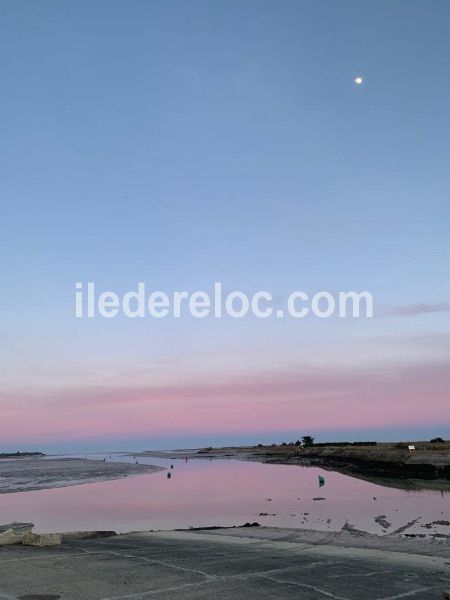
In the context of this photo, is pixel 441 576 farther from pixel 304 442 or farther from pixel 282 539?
pixel 304 442

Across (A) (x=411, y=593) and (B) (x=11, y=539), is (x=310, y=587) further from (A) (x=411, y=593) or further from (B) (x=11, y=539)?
(B) (x=11, y=539)

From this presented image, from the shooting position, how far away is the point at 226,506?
136 feet

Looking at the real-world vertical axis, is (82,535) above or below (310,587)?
below

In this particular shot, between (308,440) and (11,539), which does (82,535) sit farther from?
(308,440)

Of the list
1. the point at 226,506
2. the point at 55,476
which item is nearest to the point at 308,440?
the point at 55,476

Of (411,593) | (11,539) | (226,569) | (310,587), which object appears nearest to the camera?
(411,593)

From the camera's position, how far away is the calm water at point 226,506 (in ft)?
107

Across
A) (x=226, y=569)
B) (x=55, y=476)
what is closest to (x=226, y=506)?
(x=226, y=569)

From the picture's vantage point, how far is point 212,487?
5747 centimetres

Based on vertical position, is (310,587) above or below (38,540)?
above

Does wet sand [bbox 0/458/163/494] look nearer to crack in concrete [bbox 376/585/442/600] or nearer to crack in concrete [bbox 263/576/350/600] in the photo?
crack in concrete [bbox 263/576/350/600]

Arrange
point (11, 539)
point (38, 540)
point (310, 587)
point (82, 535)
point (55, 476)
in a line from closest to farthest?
point (310, 587), point (38, 540), point (11, 539), point (82, 535), point (55, 476)

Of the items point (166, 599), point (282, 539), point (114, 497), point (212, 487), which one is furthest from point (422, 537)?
point (212, 487)

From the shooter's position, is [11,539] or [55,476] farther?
[55,476]
